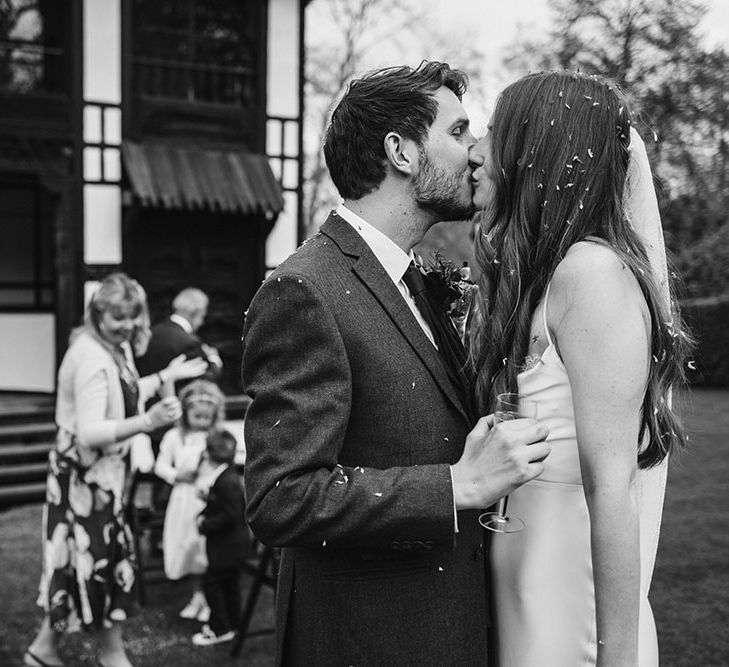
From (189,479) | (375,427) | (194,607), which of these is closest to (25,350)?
(194,607)

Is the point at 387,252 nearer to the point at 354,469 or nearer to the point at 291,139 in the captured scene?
the point at 354,469

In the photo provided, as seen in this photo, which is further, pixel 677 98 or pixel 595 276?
pixel 677 98

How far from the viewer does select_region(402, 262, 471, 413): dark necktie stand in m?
2.20

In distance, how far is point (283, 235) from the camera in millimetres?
12219

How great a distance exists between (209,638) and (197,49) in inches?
333

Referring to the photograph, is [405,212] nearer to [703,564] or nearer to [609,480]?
[609,480]

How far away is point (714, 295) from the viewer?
75.5 feet

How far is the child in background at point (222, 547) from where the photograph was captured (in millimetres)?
5191

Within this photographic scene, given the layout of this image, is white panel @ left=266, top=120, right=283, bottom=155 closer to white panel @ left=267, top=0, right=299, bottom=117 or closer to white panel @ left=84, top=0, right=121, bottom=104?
white panel @ left=267, top=0, right=299, bottom=117

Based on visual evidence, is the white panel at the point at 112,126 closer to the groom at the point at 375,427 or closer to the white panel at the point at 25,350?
the white panel at the point at 25,350

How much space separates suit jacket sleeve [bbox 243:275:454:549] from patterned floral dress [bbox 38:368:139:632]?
2995 millimetres

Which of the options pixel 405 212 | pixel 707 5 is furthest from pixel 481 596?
pixel 707 5

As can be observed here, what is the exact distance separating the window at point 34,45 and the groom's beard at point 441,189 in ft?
32.2

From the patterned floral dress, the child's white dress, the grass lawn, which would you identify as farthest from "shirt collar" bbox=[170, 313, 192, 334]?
the patterned floral dress
